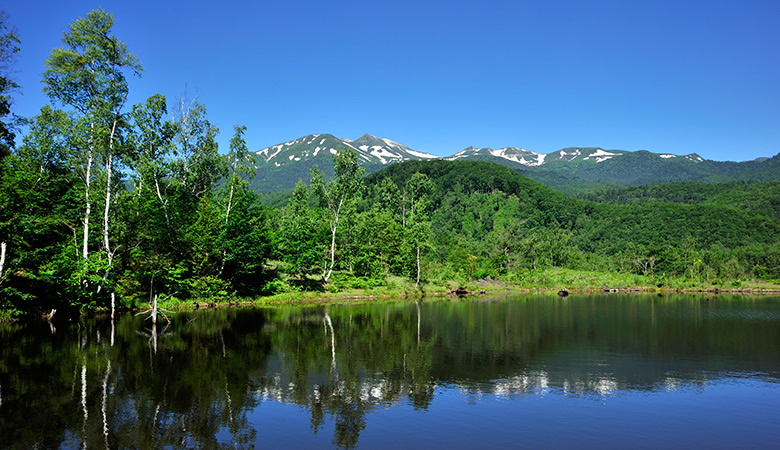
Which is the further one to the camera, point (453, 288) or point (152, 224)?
point (453, 288)

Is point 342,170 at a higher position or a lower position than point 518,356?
higher

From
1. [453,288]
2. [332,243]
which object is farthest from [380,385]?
[453,288]

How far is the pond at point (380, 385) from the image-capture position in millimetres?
13664

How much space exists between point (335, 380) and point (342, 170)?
134 ft

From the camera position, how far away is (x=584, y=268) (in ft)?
360

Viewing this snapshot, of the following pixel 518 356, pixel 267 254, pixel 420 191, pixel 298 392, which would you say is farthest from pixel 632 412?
pixel 420 191

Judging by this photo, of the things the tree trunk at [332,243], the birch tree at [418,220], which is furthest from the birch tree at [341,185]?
the birch tree at [418,220]

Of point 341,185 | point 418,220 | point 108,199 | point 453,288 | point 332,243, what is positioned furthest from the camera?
point 418,220

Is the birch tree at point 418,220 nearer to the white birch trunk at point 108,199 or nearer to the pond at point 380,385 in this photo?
the pond at point 380,385

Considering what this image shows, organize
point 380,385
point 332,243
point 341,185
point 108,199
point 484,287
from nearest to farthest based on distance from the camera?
point 380,385 < point 108,199 < point 332,243 < point 341,185 < point 484,287

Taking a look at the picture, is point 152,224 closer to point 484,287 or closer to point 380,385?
point 380,385

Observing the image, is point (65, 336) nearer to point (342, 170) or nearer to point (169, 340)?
point (169, 340)

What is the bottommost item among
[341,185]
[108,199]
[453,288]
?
[453,288]

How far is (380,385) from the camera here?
61.7ft
